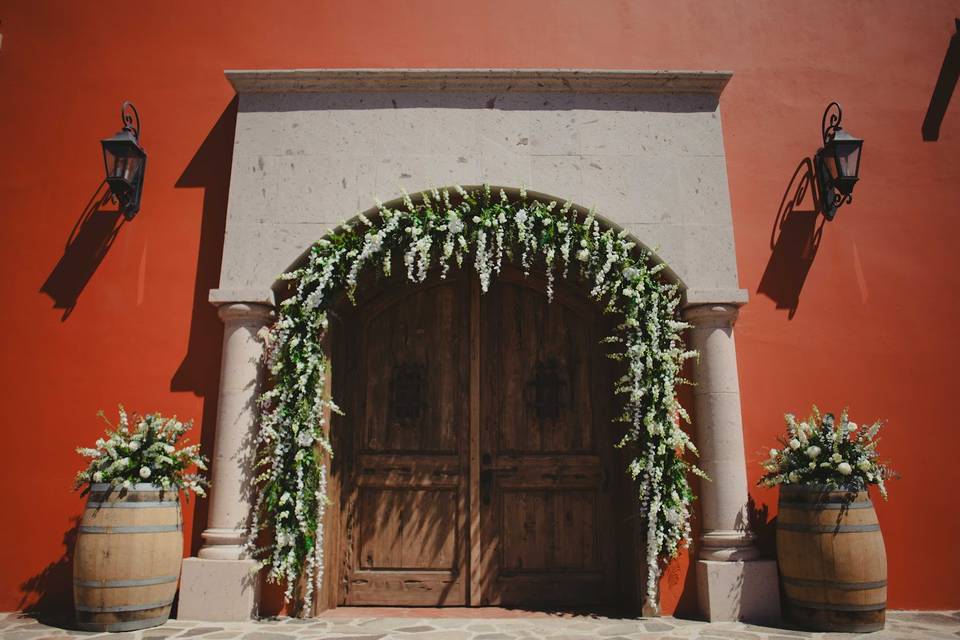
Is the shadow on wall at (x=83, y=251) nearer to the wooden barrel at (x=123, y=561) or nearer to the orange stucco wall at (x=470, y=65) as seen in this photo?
the orange stucco wall at (x=470, y=65)

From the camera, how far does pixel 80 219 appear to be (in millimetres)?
4910

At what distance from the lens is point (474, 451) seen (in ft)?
16.1

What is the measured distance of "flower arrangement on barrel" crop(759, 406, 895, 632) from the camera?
12.7ft

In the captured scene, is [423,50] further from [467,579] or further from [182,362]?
[467,579]

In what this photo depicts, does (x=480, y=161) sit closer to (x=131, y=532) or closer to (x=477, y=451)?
(x=477, y=451)

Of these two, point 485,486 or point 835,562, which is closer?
point 835,562

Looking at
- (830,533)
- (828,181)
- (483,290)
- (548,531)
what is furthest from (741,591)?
(828,181)

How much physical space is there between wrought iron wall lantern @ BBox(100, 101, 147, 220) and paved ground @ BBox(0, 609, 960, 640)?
286cm

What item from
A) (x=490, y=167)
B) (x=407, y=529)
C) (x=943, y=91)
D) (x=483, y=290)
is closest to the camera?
(x=483, y=290)

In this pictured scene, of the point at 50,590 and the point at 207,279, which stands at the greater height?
the point at 207,279

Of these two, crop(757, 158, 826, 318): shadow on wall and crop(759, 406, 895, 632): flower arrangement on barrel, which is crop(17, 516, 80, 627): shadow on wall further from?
crop(757, 158, 826, 318): shadow on wall

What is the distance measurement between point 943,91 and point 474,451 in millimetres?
4661

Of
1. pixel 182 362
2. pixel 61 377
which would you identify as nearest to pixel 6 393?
pixel 61 377

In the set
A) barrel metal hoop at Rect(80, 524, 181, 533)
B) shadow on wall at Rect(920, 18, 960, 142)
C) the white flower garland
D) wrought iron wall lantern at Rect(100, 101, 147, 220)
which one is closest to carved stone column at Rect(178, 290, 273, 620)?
the white flower garland
